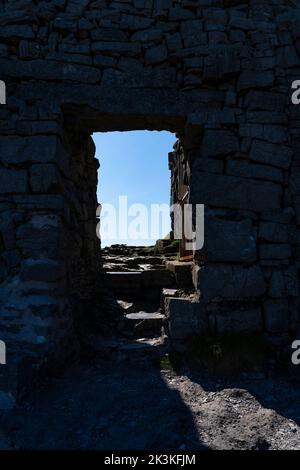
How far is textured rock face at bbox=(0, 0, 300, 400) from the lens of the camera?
393 cm

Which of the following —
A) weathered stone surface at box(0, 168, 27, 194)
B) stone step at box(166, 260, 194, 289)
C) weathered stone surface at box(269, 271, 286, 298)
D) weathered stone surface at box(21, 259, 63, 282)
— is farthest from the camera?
stone step at box(166, 260, 194, 289)

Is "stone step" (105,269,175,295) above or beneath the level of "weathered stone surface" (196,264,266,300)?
beneath

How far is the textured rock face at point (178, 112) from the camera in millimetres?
3928

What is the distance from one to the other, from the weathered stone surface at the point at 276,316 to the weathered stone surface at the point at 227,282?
204mm

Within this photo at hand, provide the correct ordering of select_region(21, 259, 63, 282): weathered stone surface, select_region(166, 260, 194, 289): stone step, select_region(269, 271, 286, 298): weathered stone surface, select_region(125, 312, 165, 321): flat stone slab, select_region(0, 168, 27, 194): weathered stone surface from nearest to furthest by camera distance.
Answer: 1. select_region(21, 259, 63, 282): weathered stone surface
2. select_region(0, 168, 27, 194): weathered stone surface
3. select_region(269, 271, 286, 298): weathered stone surface
4. select_region(166, 260, 194, 289): stone step
5. select_region(125, 312, 165, 321): flat stone slab

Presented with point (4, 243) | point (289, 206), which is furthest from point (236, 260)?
point (4, 243)

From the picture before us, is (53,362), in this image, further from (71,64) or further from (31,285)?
(71,64)

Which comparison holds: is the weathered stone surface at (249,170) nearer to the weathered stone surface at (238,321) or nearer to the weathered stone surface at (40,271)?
the weathered stone surface at (238,321)

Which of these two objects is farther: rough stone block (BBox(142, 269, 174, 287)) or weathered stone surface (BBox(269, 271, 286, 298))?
rough stone block (BBox(142, 269, 174, 287))

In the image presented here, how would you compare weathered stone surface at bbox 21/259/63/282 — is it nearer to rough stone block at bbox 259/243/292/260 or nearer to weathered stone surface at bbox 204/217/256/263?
weathered stone surface at bbox 204/217/256/263

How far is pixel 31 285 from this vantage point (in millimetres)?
3803

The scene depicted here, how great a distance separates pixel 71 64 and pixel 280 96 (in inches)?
98.6

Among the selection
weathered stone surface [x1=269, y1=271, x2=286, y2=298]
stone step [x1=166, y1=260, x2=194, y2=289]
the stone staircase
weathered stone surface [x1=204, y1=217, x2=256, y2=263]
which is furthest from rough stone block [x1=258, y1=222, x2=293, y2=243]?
the stone staircase

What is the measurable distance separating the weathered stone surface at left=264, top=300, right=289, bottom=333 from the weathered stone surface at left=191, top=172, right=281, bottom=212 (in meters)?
1.09
